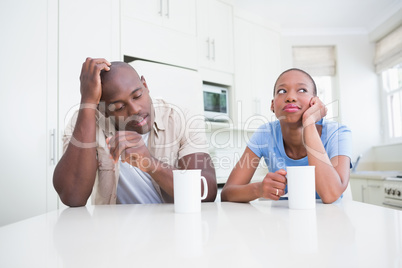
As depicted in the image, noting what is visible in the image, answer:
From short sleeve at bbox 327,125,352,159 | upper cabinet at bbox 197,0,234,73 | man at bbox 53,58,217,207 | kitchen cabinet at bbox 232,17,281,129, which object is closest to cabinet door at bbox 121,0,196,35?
upper cabinet at bbox 197,0,234,73

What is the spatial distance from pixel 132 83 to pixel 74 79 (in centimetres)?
107

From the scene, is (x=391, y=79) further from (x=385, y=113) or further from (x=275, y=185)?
(x=275, y=185)

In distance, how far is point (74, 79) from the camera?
6.82 feet

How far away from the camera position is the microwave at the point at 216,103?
117 inches

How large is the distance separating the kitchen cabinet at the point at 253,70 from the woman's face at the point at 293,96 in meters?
1.99

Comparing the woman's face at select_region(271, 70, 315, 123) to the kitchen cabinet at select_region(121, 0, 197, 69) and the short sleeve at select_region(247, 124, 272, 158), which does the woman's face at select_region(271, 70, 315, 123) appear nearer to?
the short sleeve at select_region(247, 124, 272, 158)

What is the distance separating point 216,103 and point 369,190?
169 cm

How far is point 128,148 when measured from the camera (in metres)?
0.94

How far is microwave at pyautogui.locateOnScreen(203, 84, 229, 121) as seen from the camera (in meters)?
2.98

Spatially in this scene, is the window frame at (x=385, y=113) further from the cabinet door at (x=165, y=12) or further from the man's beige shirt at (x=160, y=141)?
the man's beige shirt at (x=160, y=141)

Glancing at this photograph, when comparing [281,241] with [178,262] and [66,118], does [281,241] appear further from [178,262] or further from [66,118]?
[66,118]

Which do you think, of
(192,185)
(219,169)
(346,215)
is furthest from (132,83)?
(219,169)

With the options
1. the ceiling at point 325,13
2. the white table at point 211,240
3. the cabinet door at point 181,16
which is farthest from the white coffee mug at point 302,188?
the ceiling at point 325,13

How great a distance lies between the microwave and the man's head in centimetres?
172
